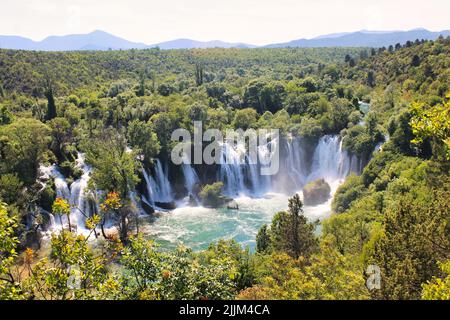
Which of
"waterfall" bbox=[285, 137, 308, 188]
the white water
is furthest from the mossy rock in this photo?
"waterfall" bbox=[285, 137, 308, 188]

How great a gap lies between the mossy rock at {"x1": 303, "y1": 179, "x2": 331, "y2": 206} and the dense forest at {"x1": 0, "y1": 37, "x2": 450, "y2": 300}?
3421 mm

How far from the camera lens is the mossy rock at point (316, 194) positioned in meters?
52.0

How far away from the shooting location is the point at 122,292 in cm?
1179

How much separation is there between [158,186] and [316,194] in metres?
21.1

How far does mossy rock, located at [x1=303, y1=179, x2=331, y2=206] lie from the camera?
5197 centimetres

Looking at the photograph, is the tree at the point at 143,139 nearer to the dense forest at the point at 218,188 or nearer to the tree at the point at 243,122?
the dense forest at the point at 218,188

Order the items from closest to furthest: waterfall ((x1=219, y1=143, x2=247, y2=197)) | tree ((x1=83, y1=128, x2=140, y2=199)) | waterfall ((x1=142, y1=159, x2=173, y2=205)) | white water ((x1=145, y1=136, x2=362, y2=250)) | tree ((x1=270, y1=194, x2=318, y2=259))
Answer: tree ((x1=270, y1=194, x2=318, y2=259)), tree ((x1=83, y1=128, x2=140, y2=199)), white water ((x1=145, y1=136, x2=362, y2=250)), waterfall ((x1=142, y1=159, x2=173, y2=205)), waterfall ((x1=219, y1=143, x2=247, y2=197))

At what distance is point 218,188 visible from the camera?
51.9m

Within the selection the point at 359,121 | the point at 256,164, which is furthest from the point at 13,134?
the point at 359,121

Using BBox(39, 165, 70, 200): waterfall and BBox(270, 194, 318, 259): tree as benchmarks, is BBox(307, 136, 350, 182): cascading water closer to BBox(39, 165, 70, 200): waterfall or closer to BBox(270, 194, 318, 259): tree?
BBox(270, 194, 318, 259): tree

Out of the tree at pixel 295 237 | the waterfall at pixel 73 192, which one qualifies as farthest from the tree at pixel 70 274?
the waterfall at pixel 73 192

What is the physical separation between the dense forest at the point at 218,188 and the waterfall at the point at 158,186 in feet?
2.87

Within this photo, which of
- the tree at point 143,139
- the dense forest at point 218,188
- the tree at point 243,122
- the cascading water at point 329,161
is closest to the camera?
the dense forest at point 218,188

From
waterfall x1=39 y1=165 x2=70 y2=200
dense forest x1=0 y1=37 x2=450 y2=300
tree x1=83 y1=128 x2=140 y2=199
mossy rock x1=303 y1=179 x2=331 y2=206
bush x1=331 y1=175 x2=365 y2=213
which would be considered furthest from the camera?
mossy rock x1=303 y1=179 x2=331 y2=206
